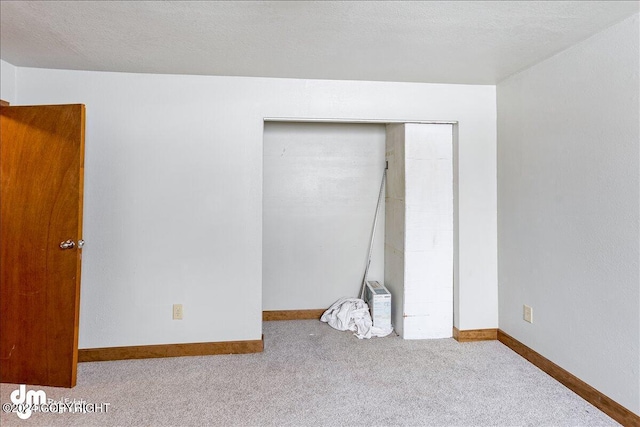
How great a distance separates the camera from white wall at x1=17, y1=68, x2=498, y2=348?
2.43 meters

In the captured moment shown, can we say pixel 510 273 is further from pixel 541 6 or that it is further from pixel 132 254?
pixel 132 254

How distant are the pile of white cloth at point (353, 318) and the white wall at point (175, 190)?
797mm

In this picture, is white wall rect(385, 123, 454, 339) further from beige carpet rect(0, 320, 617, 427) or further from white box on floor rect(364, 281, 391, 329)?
beige carpet rect(0, 320, 617, 427)

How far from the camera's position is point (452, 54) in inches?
84.4

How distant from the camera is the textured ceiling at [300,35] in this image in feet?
5.28

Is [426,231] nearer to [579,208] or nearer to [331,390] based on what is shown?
[579,208]

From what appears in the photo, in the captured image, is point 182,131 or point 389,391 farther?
point 182,131

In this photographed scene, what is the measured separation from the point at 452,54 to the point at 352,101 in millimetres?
787

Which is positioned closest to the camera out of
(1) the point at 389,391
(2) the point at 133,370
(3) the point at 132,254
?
(1) the point at 389,391

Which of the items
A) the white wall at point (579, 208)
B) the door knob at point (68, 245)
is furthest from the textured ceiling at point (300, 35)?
the door knob at point (68, 245)

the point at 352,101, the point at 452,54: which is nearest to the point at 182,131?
the point at 352,101

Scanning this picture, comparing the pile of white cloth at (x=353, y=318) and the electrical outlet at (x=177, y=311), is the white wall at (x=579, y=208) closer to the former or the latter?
the pile of white cloth at (x=353, y=318)

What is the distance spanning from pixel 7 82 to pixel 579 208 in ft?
12.2

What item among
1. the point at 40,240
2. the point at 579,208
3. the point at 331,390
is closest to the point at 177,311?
the point at 40,240
